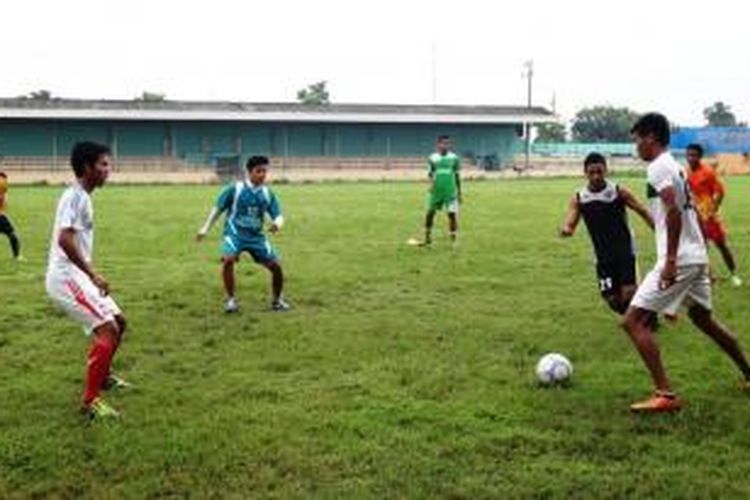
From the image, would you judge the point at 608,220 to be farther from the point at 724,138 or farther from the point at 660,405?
the point at 724,138

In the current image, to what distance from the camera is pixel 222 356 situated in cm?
977

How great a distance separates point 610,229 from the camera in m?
9.62

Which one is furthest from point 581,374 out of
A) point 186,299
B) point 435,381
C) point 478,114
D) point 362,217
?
point 478,114

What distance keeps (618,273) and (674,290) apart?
1.97 m

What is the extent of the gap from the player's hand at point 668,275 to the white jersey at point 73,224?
3950 mm

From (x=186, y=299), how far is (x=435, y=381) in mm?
5596

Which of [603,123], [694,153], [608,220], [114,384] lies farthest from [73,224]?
[603,123]

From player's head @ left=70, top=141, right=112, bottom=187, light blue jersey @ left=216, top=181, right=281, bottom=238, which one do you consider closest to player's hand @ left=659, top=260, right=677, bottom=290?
player's head @ left=70, top=141, right=112, bottom=187

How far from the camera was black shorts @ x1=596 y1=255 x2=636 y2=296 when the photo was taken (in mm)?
9594

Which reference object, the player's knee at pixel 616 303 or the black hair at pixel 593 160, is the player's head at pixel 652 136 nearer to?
the black hair at pixel 593 160

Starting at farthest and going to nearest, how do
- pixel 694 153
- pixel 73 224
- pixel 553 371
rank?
pixel 694 153 < pixel 553 371 < pixel 73 224

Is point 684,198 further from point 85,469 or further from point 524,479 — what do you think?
point 85,469

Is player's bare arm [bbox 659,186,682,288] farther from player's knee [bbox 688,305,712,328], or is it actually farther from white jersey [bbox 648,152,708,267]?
player's knee [bbox 688,305,712,328]

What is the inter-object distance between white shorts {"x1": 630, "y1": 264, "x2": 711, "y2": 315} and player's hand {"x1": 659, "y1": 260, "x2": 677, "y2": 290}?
5 centimetres
